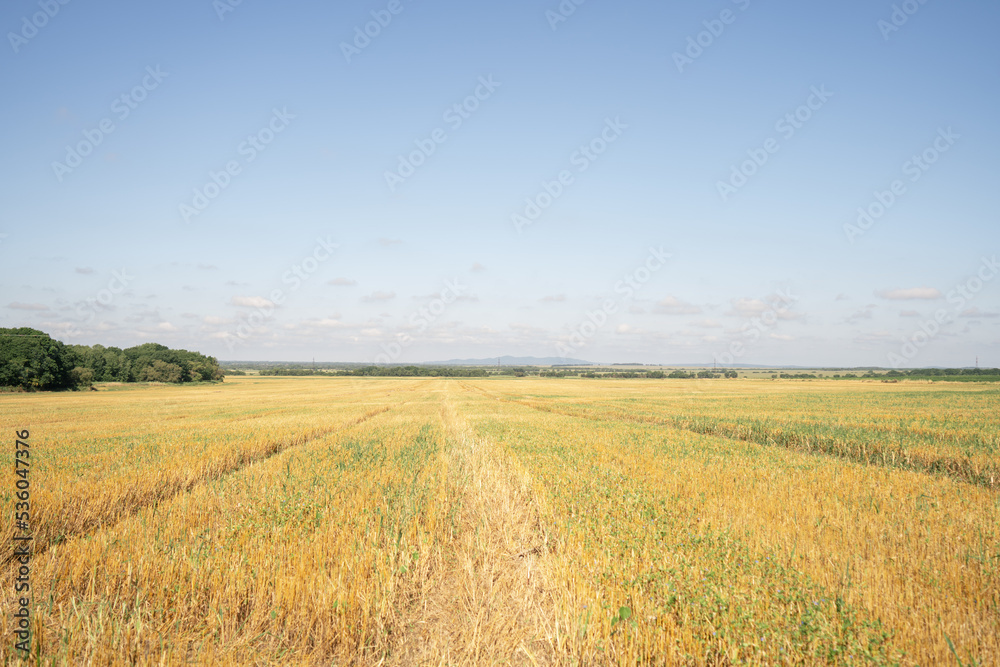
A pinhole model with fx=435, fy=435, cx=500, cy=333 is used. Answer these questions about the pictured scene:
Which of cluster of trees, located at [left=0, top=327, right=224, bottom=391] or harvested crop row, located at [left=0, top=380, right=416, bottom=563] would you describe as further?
cluster of trees, located at [left=0, top=327, right=224, bottom=391]

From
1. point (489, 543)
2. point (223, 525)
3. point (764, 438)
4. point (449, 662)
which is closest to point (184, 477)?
point (223, 525)

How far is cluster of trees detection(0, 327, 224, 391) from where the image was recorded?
70.9m

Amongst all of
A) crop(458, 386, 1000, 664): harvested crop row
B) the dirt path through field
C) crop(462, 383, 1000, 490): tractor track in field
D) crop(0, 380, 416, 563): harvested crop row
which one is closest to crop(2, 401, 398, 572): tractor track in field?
crop(0, 380, 416, 563): harvested crop row

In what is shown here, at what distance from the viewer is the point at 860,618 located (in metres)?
4.54

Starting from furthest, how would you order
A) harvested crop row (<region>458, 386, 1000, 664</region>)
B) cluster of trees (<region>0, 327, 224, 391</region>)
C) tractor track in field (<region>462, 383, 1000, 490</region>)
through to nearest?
1. cluster of trees (<region>0, 327, 224, 391</region>)
2. tractor track in field (<region>462, 383, 1000, 490</region>)
3. harvested crop row (<region>458, 386, 1000, 664</region>)

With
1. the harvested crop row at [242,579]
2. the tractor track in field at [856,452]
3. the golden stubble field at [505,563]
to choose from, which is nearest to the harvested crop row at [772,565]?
the golden stubble field at [505,563]

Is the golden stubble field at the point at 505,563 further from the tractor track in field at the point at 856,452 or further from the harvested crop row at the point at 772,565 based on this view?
the tractor track in field at the point at 856,452

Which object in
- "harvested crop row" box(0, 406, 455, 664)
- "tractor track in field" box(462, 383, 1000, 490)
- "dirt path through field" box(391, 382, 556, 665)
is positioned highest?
"harvested crop row" box(0, 406, 455, 664)

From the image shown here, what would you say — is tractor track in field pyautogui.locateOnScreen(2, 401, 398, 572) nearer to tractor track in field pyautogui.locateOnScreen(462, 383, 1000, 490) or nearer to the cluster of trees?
tractor track in field pyautogui.locateOnScreen(462, 383, 1000, 490)

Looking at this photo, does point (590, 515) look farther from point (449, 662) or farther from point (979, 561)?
point (979, 561)

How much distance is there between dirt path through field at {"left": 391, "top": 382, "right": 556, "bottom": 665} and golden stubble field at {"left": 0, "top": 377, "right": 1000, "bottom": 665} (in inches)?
1.3

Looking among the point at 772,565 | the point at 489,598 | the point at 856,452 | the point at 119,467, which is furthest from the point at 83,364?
the point at 856,452

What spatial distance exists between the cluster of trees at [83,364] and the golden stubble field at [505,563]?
8720 centimetres

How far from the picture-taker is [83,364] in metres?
106
